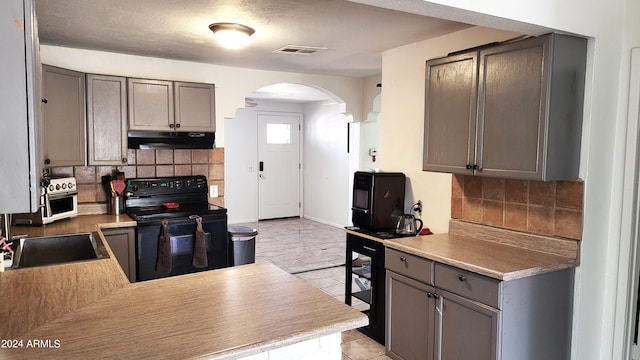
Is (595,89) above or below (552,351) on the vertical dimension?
above

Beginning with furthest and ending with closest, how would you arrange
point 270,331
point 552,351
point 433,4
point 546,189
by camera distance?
point 546,189 → point 552,351 → point 433,4 → point 270,331

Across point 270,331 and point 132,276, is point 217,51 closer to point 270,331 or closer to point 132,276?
point 132,276

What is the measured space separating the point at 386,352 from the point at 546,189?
1.48 meters

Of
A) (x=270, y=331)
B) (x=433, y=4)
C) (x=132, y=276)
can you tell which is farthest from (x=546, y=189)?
(x=132, y=276)

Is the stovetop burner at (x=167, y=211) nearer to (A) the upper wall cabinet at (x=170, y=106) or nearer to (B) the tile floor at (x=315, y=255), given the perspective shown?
(A) the upper wall cabinet at (x=170, y=106)

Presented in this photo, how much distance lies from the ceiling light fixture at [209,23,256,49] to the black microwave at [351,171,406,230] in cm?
136

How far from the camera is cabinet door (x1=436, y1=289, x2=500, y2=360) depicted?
7.18 feet

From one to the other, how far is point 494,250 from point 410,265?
50cm

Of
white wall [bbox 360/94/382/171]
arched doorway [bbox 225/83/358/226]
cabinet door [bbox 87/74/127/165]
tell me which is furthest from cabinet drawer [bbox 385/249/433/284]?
arched doorway [bbox 225/83/358/226]

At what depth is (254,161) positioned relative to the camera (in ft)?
26.6

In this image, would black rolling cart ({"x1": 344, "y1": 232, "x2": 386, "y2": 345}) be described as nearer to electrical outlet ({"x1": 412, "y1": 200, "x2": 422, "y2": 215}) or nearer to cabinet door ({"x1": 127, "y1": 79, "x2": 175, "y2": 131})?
electrical outlet ({"x1": 412, "y1": 200, "x2": 422, "y2": 215})

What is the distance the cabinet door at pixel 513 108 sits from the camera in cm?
221

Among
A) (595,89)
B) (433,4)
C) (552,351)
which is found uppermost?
(433,4)

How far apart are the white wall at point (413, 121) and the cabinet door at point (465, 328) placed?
92 cm
